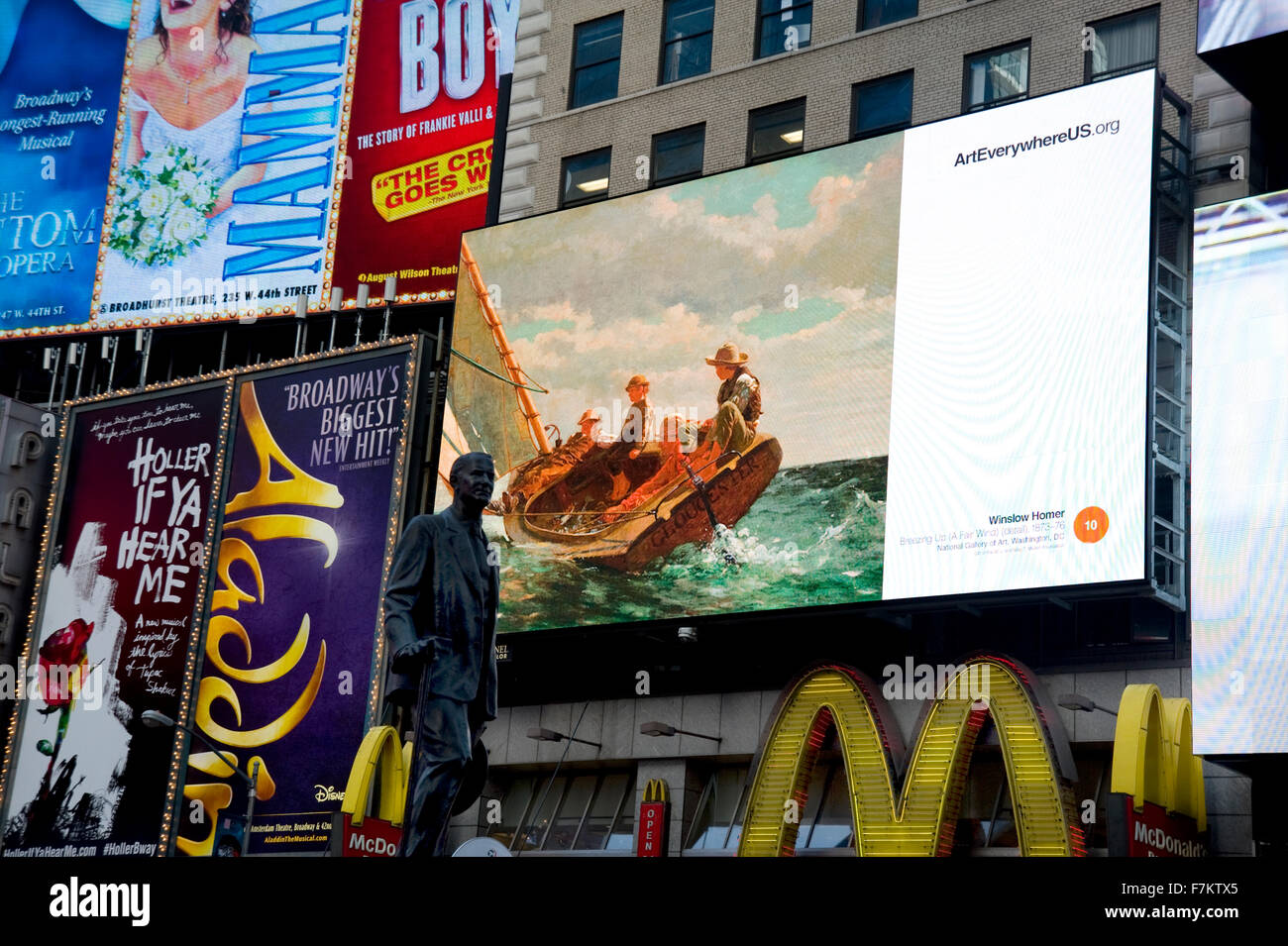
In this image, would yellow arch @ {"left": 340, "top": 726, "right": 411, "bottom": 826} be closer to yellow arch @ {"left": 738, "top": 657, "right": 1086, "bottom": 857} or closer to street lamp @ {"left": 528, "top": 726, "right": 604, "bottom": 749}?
street lamp @ {"left": 528, "top": 726, "right": 604, "bottom": 749}

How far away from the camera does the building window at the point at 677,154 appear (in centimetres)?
3841

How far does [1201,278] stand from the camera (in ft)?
93.6

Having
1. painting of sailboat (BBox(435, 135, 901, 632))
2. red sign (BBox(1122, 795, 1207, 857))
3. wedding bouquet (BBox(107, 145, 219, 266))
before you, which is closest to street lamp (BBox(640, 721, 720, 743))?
painting of sailboat (BBox(435, 135, 901, 632))

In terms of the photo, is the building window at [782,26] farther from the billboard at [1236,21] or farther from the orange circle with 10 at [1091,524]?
the orange circle with 10 at [1091,524]

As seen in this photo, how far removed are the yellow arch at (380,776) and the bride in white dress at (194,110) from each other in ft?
46.5

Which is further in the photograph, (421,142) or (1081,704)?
(421,142)

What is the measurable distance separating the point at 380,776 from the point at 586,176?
1397 centimetres

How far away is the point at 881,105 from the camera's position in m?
36.0

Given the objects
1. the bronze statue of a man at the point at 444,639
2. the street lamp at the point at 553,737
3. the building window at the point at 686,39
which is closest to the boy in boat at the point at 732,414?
the street lamp at the point at 553,737

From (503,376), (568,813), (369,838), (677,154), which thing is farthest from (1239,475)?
(369,838)

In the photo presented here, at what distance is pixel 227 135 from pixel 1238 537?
2767cm

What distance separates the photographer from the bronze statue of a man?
1477 centimetres

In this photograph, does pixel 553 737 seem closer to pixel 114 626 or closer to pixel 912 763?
pixel 912 763
